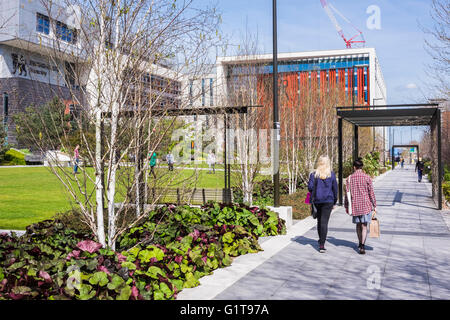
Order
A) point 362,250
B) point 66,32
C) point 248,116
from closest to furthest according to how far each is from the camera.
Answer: point 66,32
point 362,250
point 248,116

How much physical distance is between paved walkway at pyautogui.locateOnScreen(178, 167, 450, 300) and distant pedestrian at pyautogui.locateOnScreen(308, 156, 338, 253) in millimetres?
427

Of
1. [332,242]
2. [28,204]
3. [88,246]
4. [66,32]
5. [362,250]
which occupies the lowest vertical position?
[332,242]

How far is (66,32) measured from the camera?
5637mm

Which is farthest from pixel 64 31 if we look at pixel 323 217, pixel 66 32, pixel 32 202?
pixel 32 202

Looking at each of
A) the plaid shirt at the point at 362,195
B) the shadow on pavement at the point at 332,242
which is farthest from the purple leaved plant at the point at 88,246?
the plaid shirt at the point at 362,195

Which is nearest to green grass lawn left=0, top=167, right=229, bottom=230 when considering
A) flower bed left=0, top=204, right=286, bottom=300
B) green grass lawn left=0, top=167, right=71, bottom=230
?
green grass lawn left=0, top=167, right=71, bottom=230

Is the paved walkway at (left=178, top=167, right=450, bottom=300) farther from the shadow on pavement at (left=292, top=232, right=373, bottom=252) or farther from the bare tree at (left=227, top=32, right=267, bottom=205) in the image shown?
the bare tree at (left=227, top=32, right=267, bottom=205)

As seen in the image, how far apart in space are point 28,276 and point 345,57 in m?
91.7

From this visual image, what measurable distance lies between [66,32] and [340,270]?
5151 mm

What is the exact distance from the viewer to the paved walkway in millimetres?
5414

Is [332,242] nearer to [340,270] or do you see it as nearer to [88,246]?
[340,270]

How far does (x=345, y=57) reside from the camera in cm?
8931

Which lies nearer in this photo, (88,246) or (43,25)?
(88,246)
